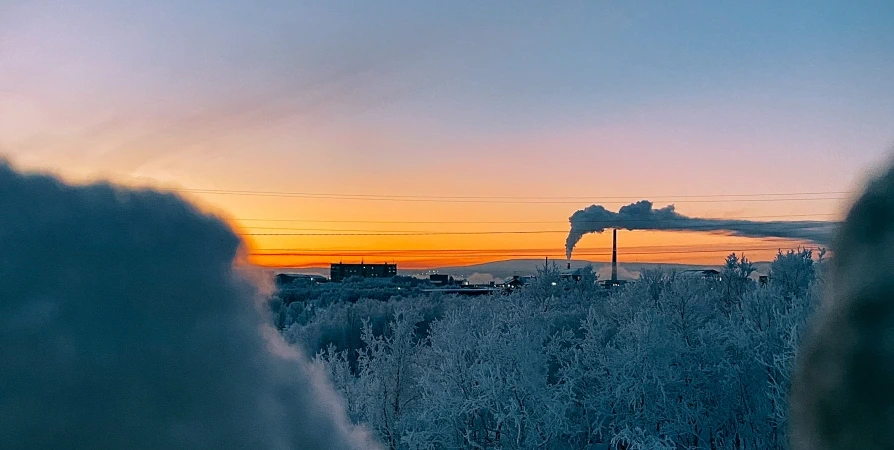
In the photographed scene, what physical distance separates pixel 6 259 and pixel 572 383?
70.7 ft

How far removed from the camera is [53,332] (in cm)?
174

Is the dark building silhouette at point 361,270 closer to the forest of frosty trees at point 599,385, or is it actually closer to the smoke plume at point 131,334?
the forest of frosty trees at point 599,385

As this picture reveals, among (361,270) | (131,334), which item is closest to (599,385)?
(131,334)

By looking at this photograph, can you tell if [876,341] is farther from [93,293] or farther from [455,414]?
[455,414]

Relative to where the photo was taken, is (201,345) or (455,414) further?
(455,414)

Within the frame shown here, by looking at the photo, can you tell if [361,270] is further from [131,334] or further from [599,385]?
[131,334]

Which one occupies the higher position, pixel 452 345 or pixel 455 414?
pixel 452 345

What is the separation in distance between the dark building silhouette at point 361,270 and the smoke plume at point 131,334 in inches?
6189

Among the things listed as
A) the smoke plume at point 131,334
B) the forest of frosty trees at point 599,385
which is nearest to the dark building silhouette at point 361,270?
the forest of frosty trees at point 599,385

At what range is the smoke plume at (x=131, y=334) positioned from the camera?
1.72 m

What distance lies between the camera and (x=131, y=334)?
185cm

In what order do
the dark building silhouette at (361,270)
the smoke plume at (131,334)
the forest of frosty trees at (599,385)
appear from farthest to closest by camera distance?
1. the dark building silhouette at (361,270)
2. the forest of frosty trees at (599,385)
3. the smoke plume at (131,334)

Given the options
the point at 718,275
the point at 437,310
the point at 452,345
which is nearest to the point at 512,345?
the point at 452,345

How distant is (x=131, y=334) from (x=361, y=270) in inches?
6553
